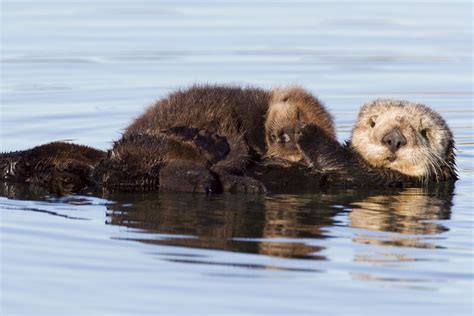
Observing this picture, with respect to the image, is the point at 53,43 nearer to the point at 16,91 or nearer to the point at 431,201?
the point at 16,91

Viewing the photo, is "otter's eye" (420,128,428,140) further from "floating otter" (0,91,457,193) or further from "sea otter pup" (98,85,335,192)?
"sea otter pup" (98,85,335,192)

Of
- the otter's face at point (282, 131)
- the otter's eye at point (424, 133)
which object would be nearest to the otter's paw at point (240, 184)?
the otter's face at point (282, 131)

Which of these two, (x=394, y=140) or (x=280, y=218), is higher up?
(x=394, y=140)

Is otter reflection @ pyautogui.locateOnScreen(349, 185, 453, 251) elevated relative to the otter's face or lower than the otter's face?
lower

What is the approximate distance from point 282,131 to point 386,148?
710 mm

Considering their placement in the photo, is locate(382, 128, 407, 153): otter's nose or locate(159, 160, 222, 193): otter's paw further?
locate(382, 128, 407, 153): otter's nose

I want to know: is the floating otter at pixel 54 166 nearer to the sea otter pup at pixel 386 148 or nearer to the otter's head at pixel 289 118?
the otter's head at pixel 289 118

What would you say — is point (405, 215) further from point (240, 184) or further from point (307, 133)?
point (240, 184)

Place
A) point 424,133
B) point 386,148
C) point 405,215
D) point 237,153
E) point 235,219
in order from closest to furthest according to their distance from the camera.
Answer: point 235,219 → point 405,215 → point 237,153 → point 386,148 → point 424,133

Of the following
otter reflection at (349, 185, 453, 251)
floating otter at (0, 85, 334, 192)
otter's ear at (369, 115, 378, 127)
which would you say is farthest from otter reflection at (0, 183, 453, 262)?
otter's ear at (369, 115, 378, 127)

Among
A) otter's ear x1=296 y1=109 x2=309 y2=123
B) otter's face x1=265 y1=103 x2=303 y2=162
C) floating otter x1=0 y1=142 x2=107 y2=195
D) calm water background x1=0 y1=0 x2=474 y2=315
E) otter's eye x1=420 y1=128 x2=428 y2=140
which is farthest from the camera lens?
otter's eye x1=420 y1=128 x2=428 y2=140

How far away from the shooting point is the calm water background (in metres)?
5.41

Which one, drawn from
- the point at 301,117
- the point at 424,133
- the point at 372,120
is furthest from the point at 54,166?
the point at 424,133

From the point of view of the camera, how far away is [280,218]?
683cm
